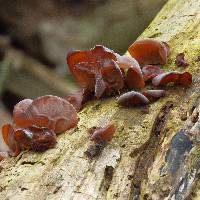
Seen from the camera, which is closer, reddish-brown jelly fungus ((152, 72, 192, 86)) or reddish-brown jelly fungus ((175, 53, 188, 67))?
reddish-brown jelly fungus ((152, 72, 192, 86))

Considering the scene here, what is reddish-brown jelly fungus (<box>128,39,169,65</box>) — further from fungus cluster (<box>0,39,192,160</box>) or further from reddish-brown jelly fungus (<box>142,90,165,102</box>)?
reddish-brown jelly fungus (<box>142,90,165,102</box>)

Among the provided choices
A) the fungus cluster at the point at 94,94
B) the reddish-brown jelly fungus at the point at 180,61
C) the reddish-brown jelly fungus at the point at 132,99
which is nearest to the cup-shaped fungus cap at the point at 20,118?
the fungus cluster at the point at 94,94

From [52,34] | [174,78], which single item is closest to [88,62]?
[174,78]

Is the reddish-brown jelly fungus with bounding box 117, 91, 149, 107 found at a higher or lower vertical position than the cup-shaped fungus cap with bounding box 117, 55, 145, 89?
lower

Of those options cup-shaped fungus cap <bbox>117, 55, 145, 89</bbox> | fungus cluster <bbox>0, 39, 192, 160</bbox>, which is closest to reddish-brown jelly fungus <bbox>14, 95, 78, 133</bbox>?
fungus cluster <bbox>0, 39, 192, 160</bbox>

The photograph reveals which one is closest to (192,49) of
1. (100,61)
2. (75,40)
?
(100,61)

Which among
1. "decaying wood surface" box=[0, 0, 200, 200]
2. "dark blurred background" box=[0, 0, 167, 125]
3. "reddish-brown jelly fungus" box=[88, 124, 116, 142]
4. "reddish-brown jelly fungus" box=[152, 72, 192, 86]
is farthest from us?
"dark blurred background" box=[0, 0, 167, 125]
